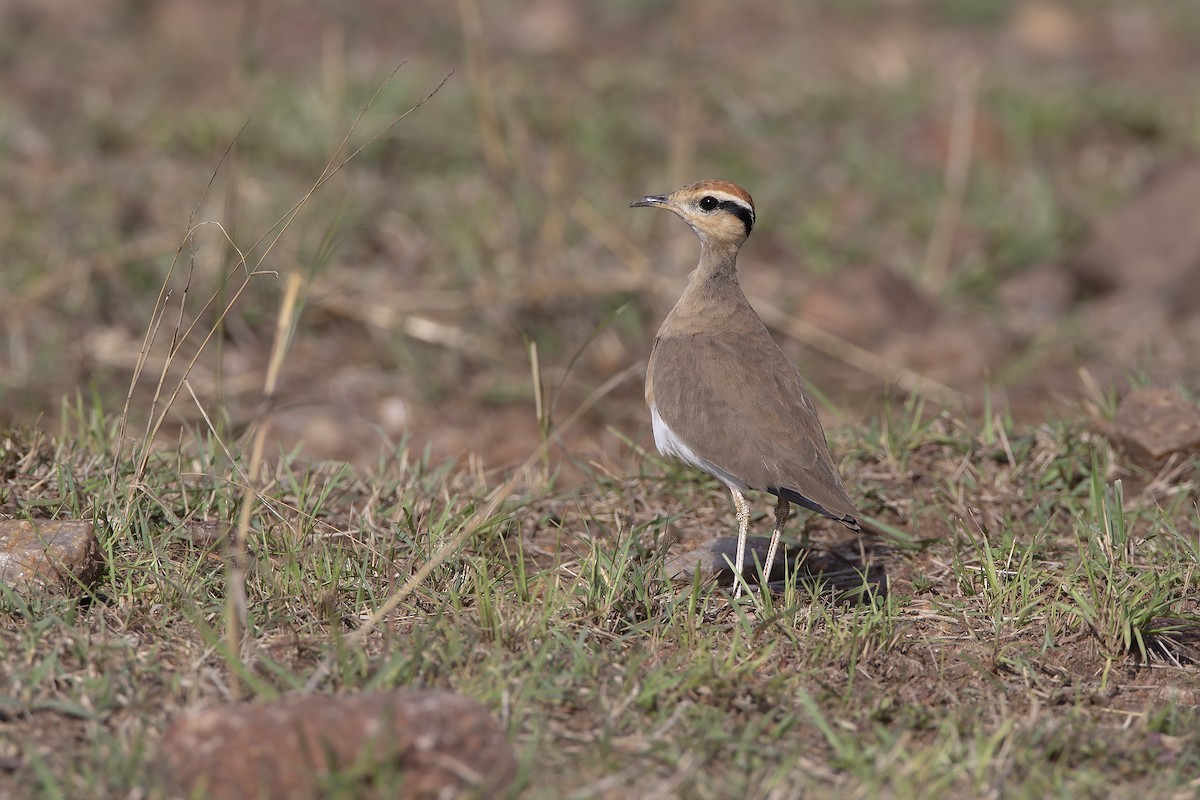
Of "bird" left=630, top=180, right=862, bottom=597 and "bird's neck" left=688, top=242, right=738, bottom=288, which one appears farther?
"bird's neck" left=688, top=242, right=738, bottom=288

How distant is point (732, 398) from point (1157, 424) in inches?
73.2

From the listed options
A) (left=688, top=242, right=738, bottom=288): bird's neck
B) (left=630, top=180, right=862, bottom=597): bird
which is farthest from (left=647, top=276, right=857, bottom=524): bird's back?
(left=688, top=242, right=738, bottom=288): bird's neck

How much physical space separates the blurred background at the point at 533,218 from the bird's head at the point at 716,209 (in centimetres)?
98

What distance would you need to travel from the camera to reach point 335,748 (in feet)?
10.5

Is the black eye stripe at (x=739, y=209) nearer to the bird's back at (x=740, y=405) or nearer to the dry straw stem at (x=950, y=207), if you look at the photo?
the bird's back at (x=740, y=405)

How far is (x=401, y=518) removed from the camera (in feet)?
16.2

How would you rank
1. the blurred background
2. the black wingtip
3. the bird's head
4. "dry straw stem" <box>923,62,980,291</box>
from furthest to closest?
"dry straw stem" <box>923,62,980,291</box>
the blurred background
the bird's head
the black wingtip

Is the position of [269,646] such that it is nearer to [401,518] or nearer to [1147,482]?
[401,518]

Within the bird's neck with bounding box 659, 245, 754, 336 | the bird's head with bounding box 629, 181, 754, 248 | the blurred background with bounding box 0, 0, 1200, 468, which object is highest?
the bird's head with bounding box 629, 181, 754, 248

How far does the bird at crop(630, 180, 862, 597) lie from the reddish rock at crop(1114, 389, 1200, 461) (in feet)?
4.69

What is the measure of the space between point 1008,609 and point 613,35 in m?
9.34

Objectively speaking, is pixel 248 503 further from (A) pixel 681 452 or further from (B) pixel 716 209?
(B) pixel 716 209

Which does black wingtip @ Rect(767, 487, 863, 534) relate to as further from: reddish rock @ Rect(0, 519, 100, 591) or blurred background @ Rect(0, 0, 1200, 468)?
reddish rock @ Rect(0, 519, 100, 591)

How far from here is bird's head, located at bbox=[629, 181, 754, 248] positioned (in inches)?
212
